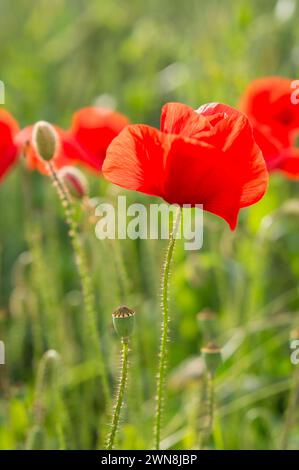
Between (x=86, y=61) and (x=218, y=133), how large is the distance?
7.42 feet

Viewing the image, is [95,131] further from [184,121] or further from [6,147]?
[184,121]

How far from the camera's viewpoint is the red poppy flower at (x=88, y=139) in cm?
138

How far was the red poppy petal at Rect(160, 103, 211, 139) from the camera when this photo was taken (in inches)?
36.1

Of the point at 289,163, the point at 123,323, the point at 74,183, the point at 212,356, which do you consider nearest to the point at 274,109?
the point at 289,163

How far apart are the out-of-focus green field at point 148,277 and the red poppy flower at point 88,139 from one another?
9cm

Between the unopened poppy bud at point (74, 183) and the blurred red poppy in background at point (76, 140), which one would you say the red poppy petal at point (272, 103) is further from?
the unopened poppy bud at point (74, 183)

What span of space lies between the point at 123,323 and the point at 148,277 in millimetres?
1124

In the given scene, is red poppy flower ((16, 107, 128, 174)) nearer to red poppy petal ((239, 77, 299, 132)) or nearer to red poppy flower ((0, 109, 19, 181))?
red poppy flower ((0, 109, 19, 181))

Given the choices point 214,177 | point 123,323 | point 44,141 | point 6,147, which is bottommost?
point 123,323

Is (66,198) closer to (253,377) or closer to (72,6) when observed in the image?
(253,377)

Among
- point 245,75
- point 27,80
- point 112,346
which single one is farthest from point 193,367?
point 27,80

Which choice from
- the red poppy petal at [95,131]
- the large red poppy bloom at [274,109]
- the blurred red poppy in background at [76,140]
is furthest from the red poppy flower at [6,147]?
the large red poppy bloom at [274,109]

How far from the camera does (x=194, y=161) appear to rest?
895 millimetres

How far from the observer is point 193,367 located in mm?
1422
